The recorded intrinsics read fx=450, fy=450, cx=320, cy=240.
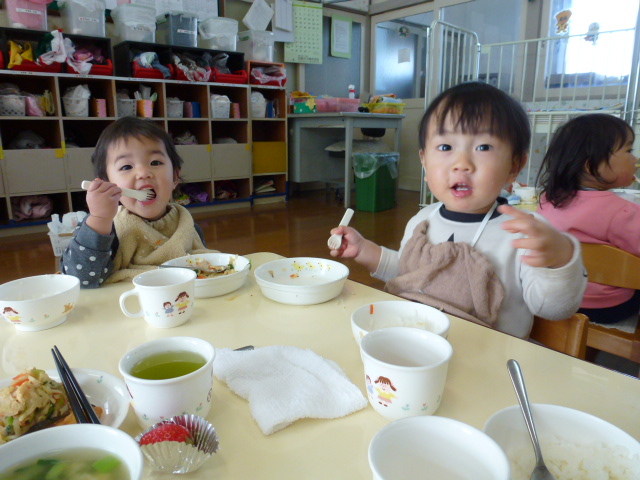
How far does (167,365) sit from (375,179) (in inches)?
149

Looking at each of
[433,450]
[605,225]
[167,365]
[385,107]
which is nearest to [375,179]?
[385,107]

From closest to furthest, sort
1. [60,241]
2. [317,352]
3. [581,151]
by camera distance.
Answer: [317,352] < [581,151] < [60,241]

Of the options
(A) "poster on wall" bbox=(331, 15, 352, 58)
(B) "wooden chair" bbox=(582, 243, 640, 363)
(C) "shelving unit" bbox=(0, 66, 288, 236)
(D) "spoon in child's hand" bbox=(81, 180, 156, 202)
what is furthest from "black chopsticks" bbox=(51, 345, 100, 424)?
(A) "poster on wall" bbox=(331, 15, 352, 58)

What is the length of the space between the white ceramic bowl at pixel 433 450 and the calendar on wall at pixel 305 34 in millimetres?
5137

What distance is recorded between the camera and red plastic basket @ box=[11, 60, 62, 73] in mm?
3129

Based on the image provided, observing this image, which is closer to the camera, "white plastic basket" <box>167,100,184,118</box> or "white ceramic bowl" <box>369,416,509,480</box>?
"white ceramic bowl" <box>369,416,509,480</box>

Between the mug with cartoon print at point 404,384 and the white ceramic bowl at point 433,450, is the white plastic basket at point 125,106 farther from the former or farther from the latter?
the white ceramic bowl at point 433,450

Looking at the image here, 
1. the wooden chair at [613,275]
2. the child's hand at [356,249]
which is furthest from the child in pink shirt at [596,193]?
the child's hand at [356,249]

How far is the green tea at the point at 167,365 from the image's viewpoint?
48 cm

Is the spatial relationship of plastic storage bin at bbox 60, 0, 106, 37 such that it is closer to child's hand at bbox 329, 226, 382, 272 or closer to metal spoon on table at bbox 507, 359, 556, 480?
child's hand at bbox 329, 226, 382, 272

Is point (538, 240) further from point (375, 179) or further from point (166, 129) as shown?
point (166, 129)

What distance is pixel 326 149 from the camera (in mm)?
4895

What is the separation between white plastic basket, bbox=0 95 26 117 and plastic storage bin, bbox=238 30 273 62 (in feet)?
6.76

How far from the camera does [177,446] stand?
A: 39 centimetres
